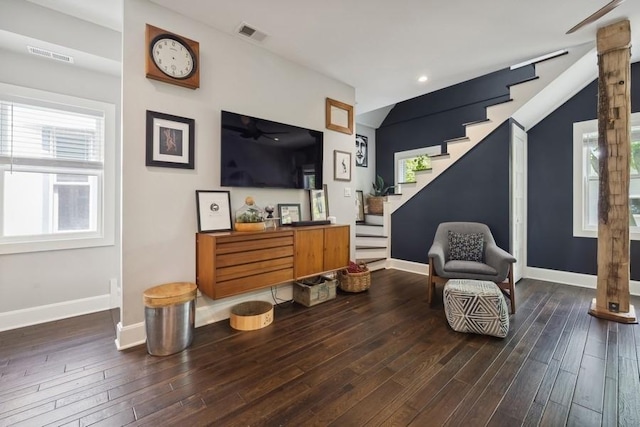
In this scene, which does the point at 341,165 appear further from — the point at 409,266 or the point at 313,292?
the point at 409,266

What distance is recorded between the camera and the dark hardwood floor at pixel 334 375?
145 centimetres

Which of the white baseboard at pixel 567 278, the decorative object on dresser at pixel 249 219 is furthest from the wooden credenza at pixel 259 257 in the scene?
the white baseboard at pixel 567 278

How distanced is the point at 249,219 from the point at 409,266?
2.90 m

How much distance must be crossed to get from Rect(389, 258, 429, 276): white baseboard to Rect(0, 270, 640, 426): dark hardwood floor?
1595 mm

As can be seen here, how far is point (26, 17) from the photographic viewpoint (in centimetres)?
226

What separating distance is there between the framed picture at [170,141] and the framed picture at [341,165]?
5.86 ft

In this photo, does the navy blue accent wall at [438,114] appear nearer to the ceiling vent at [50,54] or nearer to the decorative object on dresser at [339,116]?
the decorative object on dresser at [339,116]

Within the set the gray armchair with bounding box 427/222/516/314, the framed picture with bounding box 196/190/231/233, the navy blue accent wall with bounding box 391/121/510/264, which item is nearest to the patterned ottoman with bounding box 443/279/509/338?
→ the gray armchair with bounding box 427/222/516/314

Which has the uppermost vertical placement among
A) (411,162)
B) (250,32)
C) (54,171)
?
(250,32)

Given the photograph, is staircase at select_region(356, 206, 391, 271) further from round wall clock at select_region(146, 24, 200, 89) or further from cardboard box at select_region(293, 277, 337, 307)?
round wall clock at select_region(146, 24, 200, 89)

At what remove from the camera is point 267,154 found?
2.88 meters

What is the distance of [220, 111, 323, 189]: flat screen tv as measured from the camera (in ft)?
8.60

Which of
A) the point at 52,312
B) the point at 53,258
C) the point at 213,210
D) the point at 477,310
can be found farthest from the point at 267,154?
the point at 52,312

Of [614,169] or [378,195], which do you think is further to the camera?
[378,195]
